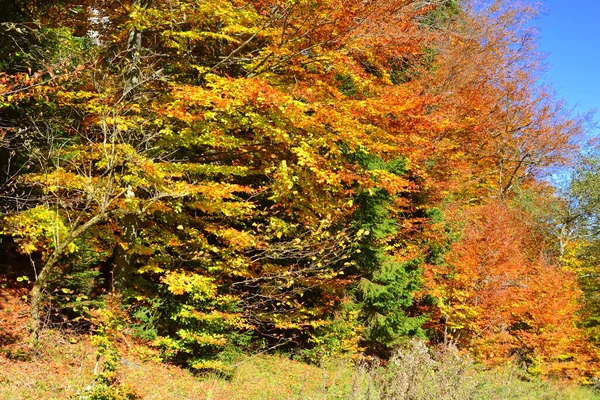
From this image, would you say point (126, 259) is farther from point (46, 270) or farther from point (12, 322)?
point (46, 270)

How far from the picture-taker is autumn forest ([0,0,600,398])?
778 centimetres

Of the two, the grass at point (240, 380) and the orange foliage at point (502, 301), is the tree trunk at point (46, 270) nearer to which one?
the grass at point (240, 380)

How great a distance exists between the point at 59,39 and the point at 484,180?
79.0 ft

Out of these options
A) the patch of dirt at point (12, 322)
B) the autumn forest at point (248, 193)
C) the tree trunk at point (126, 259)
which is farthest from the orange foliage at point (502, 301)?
the patch of dirt at point (12, 322)

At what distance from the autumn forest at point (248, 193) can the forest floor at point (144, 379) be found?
12.4 inches

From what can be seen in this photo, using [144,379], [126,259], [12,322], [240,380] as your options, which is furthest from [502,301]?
[12,322]

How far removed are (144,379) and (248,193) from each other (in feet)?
14.6

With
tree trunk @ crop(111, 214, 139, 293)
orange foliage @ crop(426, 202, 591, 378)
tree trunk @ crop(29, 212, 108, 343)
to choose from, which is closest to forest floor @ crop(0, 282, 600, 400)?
tree trunk @ crop(29, 212, 108, 343)

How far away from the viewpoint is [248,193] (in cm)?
1049

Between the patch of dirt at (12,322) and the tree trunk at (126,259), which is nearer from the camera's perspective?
the patch of dirt at (12,322)

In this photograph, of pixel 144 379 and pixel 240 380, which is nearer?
pixel 144 379

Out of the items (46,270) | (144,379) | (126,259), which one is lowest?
(144,379)

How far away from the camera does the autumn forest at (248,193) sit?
7.78 meters

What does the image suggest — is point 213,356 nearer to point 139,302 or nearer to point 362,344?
point 139,302
